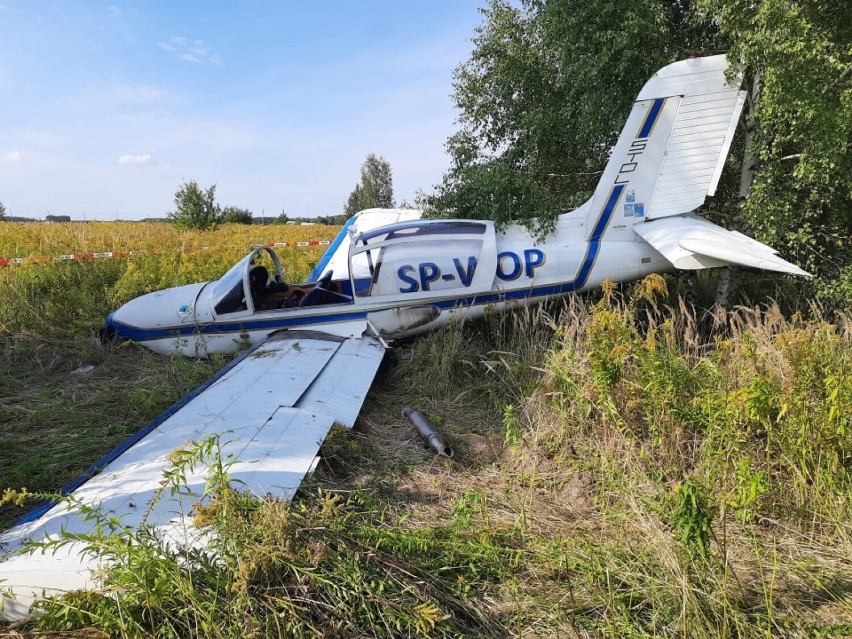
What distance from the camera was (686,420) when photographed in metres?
3.16

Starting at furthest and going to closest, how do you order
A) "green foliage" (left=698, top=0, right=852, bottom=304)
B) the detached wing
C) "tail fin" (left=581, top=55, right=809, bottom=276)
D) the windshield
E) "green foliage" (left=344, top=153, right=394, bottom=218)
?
"green foliage" (left=344, top=153, right=394, bottom=218) < the windshield < "tail fin" (left=581, top=55, right=809, bottom=276) < "green foliage" (left=698, top=0, right=852, bottom=304) < the detached wing

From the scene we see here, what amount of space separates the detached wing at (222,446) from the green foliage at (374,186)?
45959 mm

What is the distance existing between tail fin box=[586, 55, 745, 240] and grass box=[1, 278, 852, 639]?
8.92ft

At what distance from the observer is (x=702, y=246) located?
535 cm

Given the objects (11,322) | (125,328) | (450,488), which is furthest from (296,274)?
(450,488)

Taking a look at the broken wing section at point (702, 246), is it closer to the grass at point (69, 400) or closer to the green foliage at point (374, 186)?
the grass at point (69, 400)

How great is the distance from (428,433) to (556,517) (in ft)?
4.46

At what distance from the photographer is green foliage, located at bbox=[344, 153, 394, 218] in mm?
50381

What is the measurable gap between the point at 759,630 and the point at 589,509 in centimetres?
108

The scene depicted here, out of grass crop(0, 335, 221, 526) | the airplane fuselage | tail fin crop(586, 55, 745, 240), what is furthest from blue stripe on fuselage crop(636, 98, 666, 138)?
grass crop(0, 335, 221, 526)

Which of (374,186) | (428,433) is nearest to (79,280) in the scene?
(428,433)

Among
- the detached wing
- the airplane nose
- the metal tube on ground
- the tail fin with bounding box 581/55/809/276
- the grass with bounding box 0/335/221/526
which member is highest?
the tail fin with bounding box 581/55/809/276

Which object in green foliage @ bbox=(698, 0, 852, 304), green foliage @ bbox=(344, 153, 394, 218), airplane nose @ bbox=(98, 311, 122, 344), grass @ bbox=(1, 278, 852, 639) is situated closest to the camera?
grass @ bbox=(1, 278, 852, 639)

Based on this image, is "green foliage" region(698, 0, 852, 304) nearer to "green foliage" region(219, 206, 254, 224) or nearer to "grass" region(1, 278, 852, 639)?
"grass" region(1, 278, 852, 639)
